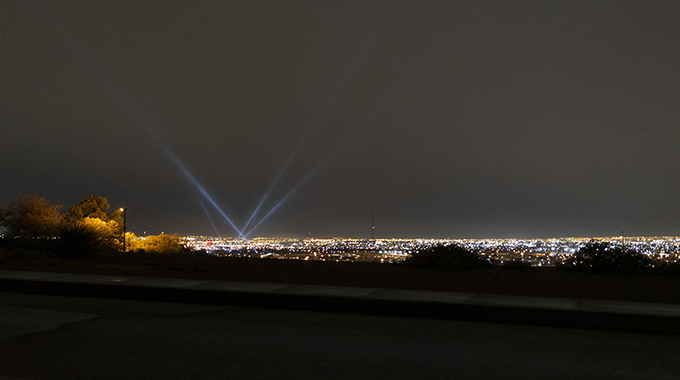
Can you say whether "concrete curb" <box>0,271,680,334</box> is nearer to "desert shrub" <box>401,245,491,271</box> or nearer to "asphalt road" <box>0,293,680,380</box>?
"asphalt road" <box>0,293,680,380</box>


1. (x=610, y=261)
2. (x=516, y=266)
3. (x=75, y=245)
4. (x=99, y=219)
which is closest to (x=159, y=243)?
(x=99, y=219)

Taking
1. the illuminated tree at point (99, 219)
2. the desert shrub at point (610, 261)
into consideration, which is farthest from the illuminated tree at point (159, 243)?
the desert shrub at point (610, 261)

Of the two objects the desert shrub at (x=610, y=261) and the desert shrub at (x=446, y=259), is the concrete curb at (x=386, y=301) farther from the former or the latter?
the desert shrub at (x=610, y=261)

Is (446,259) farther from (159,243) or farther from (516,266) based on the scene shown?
(159,243)

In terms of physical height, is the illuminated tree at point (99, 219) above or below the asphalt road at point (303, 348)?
above

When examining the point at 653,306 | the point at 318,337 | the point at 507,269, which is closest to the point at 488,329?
the point at 318,337

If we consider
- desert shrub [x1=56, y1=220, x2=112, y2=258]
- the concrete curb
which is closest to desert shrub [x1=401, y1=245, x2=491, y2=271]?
the concrete curb
